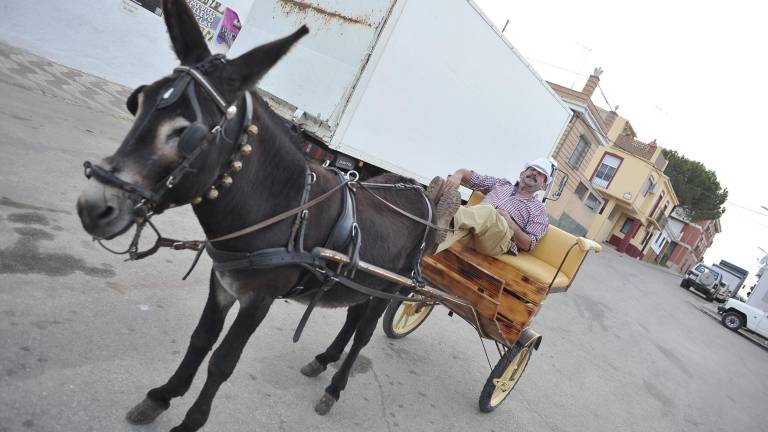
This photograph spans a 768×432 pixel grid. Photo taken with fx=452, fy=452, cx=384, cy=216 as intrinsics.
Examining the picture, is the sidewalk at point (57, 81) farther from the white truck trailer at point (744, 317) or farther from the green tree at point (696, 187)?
the green tree at point (696, 187)

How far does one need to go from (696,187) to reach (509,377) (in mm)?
58945

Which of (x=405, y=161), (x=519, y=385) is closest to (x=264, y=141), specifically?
(x=519, y=385)

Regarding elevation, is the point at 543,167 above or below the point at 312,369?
above

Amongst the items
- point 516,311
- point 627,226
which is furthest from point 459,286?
point 627,226

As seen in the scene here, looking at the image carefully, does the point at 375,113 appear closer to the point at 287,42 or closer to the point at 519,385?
the point at 519,385

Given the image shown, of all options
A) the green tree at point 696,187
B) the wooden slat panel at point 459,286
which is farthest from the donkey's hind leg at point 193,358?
the green tree at point 696,187

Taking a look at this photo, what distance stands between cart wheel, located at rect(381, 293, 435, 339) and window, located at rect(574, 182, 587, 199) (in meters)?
25.9

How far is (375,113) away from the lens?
7289 mm

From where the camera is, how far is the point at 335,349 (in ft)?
12.0

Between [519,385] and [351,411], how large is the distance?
2585mm

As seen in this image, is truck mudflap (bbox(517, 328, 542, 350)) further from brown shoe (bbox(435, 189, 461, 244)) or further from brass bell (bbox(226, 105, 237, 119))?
brass bell (bbox(226, 105, 237, 119))

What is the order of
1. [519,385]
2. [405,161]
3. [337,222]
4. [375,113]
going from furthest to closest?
[405,161] → [375,113] → [519,385] → [337,222]

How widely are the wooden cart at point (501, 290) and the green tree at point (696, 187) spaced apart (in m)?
57.3

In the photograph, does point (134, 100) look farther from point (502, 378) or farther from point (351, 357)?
point (502, 378)
